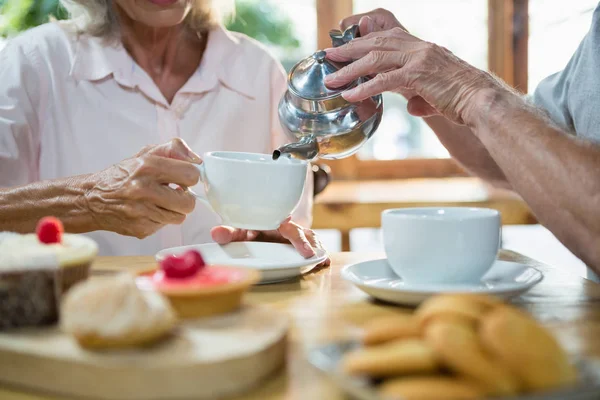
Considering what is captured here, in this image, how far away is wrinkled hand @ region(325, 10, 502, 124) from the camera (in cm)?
105

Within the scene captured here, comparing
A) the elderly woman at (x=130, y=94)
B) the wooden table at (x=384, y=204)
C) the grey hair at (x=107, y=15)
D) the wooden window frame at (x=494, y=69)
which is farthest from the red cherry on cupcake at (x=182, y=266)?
the wooden window frame at (x=494, y=69)

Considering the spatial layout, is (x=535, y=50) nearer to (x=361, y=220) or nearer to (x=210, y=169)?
(x=361, y=220)

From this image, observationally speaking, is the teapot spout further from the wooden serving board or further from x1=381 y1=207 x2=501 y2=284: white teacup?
the wooden serving board

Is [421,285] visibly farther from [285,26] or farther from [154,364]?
[285,26]

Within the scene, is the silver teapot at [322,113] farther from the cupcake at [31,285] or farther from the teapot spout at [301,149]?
the cupcake at [31,285]

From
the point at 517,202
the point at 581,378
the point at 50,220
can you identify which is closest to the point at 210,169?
the point at 50,220

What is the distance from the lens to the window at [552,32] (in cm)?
283

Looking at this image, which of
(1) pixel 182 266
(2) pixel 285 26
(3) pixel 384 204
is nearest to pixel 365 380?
(1) pixel 182 266

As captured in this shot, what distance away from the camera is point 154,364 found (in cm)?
51

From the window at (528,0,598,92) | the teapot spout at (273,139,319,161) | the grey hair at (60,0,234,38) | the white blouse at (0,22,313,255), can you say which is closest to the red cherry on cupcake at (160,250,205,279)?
the teapot spout at (273,139,319,161)

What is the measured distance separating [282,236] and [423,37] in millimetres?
1986

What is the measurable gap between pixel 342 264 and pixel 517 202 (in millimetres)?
1273

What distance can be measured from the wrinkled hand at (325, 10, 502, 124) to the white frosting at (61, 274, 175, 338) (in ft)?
1.92

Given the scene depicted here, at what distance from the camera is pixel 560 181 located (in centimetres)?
91
